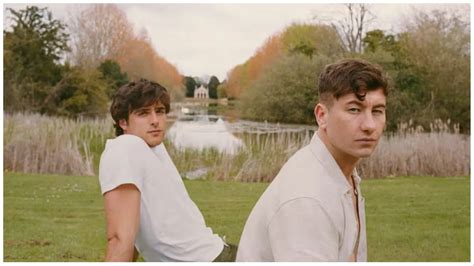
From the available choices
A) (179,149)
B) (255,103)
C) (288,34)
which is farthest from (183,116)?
(288,34)

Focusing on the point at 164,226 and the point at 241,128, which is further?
the point at 241,128

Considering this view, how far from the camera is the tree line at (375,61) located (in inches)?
121

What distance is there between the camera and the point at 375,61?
3121 millimetres

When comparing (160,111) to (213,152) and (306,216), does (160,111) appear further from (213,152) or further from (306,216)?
(306,216)

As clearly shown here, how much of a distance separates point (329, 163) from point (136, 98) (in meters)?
1.00

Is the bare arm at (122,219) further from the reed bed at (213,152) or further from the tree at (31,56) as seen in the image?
the tree at (31,56)

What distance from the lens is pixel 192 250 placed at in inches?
86.4

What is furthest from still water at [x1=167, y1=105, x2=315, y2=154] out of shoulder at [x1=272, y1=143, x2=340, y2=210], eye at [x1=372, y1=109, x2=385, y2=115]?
shoulder at [x1=272, y1=143, x2=340, y2=210]

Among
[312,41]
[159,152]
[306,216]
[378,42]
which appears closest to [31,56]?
[159,152]

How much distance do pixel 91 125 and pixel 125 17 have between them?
50cm

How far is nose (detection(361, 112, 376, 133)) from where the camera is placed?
164cm

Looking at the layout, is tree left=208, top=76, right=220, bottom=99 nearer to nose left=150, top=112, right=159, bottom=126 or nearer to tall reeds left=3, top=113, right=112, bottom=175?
tall reeds left=3, top=113, right=112, bottom=175

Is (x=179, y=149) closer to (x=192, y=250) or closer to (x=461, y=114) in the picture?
(x=192, y=250)

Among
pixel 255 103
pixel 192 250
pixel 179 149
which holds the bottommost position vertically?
pixel 192 250
